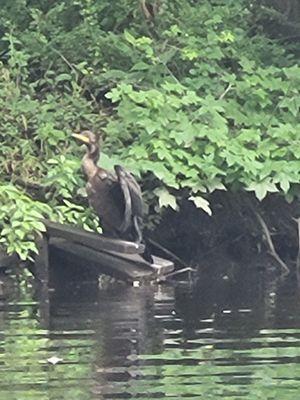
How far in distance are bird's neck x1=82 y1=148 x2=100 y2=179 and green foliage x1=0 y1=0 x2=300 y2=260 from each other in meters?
0.46

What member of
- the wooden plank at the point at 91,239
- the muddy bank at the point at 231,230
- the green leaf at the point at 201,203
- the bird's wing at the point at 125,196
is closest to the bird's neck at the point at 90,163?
the bird's wing at the point at 125,196

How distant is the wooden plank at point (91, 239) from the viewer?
1527 centimetres

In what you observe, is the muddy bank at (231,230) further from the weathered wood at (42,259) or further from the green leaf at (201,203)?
the weathered wood at (42,259)

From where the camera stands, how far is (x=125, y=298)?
1465 centimetres

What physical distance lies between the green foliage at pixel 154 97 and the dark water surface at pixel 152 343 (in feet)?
4.69

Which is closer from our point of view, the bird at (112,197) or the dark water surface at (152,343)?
the dark water surface at (152,343)

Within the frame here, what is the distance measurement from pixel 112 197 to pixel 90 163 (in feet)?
1.54

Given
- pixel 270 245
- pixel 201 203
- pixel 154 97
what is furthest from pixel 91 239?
pixel 270 245

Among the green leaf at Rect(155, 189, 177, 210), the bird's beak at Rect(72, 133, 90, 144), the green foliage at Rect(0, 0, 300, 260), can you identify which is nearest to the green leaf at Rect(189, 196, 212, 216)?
the green foliage at Rect(0, 0, 300, 260)

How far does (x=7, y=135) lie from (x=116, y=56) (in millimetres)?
1800

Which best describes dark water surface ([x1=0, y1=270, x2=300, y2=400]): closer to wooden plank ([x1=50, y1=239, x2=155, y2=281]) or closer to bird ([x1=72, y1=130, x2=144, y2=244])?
wooden plank ([x1=50, y1=239, x2=155, y2=281])

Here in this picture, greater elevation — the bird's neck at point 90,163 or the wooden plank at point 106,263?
the bird's neck at point 90,163

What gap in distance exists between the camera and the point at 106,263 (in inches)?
624

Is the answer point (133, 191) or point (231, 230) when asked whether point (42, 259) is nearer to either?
point (133, 191)
